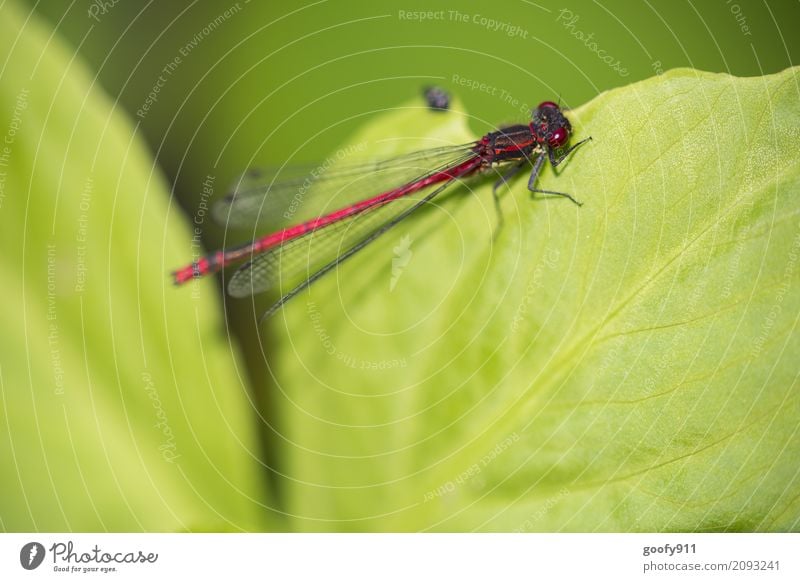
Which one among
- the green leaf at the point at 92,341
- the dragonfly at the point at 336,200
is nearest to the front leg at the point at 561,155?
the dragonfly at the point at 336,200

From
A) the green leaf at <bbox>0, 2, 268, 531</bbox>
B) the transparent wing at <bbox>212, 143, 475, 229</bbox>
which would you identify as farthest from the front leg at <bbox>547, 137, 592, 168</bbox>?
the green leaf at <bbox>0, 2, 268, 531</bbox>

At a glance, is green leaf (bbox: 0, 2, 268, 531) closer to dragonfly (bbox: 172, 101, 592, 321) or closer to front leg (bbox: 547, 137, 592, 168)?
dragonfly (bbox: 172, 101, 592, 321)

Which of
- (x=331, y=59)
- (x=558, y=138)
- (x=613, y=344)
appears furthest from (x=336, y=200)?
(x=613, y=344)

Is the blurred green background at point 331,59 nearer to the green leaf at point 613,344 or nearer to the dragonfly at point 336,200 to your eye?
the dragonfly at point 336,200
